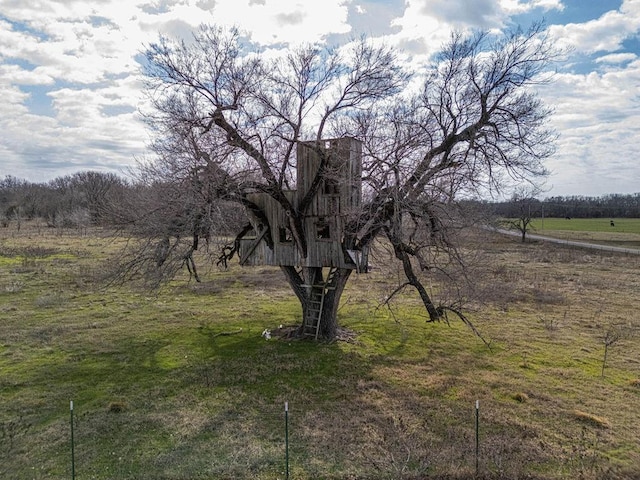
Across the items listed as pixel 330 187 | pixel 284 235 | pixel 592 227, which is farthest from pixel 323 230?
pixel 592 227

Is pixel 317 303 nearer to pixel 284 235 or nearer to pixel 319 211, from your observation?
pixel 284 235

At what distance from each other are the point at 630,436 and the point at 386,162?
7.03 meters

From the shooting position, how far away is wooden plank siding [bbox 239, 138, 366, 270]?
11.5 metres

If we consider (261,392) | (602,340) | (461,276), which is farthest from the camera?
(602,340)

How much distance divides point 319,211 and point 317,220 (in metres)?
0.32

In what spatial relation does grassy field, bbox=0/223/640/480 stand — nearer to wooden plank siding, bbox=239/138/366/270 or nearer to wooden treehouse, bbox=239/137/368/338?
wooden treehouse, bbox=239/137/368/338

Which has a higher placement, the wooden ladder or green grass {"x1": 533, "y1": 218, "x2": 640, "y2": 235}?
green grass {"x1": 533, "y1": 218, "x2": 640, "y2": 235}

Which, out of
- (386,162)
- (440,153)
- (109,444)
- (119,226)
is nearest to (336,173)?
(386,162)

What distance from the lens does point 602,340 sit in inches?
554

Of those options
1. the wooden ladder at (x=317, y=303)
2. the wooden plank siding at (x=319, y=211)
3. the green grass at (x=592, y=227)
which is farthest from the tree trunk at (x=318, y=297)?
the green grass at (x=592, y=227)

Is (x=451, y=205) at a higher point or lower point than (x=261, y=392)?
higher

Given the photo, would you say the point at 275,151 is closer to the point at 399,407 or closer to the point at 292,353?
the point at 292,353

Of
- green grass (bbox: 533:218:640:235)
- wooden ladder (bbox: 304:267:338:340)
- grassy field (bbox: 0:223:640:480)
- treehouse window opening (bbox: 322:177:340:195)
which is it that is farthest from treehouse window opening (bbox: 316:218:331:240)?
green grass (bbox: 533:218:640:235)

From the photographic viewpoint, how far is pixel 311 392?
9.91m
